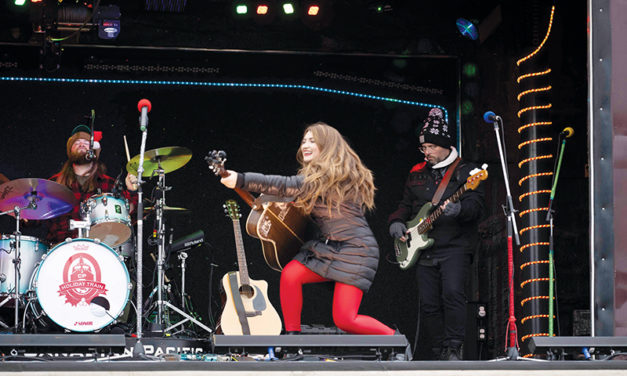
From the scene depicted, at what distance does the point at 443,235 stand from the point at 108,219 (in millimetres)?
3107

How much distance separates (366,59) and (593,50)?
4117 mm

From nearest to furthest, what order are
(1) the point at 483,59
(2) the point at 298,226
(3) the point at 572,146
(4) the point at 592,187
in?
(4) the point at 592,187 → (2) the point at 298,226 → (3) the point at 572,146 → (1) the point at 483,59

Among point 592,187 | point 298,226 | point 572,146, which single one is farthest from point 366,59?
point 592,187

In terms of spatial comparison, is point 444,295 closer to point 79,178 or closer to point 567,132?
point 567,132

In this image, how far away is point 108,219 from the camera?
31.0 ft

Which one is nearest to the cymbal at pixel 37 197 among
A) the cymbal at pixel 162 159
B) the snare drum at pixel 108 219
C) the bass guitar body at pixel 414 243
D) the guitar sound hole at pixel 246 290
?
the snare drum at pixel 108 219

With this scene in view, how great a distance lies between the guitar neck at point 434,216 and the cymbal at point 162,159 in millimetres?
2311

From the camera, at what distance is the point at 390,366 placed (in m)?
6.40

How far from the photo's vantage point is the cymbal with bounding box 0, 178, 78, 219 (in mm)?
9305

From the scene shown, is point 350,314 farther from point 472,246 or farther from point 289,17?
point 289,17

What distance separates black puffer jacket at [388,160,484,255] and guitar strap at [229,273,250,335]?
5.20 feet

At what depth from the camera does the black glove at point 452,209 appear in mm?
8859

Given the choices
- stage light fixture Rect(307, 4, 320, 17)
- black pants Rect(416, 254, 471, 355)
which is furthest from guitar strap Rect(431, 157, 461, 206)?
stage light fixture Rect(307, 4, 320, 17)

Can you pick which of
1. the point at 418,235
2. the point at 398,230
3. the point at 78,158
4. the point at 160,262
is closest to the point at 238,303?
the point at 160,262
